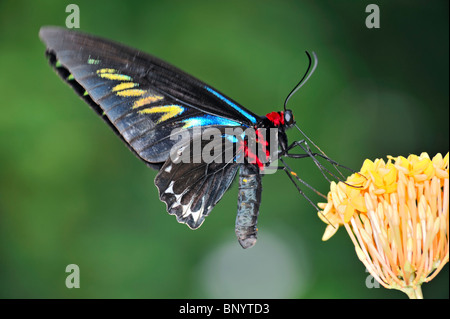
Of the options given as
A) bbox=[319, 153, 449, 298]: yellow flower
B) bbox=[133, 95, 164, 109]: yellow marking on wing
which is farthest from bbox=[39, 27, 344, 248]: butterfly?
bbox=[319, 153, 449, 298]: yellow flower

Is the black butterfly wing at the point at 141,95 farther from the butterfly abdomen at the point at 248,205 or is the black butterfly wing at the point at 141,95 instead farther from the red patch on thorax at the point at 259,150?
the butterfly abdomen at the point at 248,205

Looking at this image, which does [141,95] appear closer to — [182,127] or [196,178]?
[182,127]

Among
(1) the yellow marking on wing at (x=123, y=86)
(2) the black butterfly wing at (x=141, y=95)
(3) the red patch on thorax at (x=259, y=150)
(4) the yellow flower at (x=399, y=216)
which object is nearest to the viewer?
(4) the yellow flower at (x=399, y=216)

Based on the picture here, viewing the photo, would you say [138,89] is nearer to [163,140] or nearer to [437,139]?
[163,140]

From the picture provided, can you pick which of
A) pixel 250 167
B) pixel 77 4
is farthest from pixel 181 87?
pixel 77 4

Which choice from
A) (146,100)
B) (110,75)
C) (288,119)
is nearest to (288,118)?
(288,119)

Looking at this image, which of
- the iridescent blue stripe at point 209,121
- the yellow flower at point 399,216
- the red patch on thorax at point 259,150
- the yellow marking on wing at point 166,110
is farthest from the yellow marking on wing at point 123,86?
the yellow flower at point 399,216

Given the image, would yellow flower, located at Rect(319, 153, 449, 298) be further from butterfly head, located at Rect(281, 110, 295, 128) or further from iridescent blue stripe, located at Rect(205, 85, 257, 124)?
iridescent blue stripe, located at Rect(205, 85, 257, 124)
